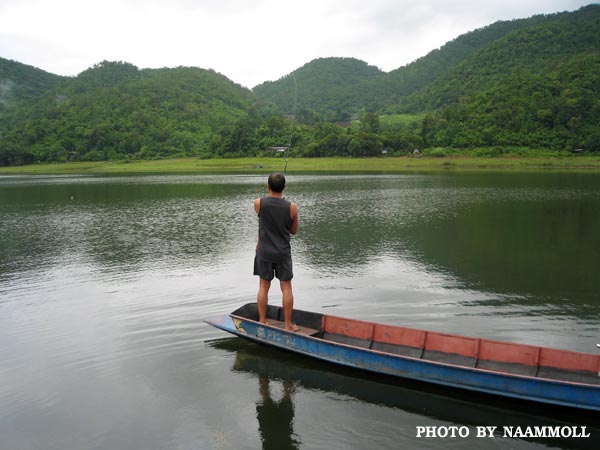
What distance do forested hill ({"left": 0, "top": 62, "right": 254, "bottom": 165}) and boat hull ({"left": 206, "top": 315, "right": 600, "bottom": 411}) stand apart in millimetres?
110352

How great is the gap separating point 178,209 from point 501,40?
146391 mm

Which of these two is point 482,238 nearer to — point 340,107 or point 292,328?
point 292,328

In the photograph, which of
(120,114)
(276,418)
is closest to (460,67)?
(120,114)

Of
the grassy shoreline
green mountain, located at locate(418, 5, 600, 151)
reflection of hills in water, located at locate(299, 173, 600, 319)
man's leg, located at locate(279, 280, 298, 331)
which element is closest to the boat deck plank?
man's leg, located at locate(279, 280, 298, 331)

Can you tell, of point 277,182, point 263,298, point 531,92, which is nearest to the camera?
point 277,182

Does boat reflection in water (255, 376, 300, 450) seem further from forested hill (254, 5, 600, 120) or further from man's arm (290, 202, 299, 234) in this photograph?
forested hill (254, 5, 600, 120)

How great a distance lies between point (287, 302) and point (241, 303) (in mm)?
3872

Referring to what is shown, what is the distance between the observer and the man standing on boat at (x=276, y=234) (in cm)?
852

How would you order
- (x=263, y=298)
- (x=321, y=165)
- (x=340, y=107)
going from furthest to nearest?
(x=340, y=107), (x=321, y=165), (x=263, y=298)

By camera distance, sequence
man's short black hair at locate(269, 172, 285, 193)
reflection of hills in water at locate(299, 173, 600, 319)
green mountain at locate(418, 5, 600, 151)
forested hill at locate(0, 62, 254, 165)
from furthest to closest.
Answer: forested hill at locate(0, 62, 254, 165) → green mountain at locate(418, 5, 600, 151) → reflection of hills in water at locate(299, 173, 600, 319) → man's short black hair at locate(269, 172, 285, 193)

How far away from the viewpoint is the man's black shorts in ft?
28.7

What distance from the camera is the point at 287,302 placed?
29.2 feet

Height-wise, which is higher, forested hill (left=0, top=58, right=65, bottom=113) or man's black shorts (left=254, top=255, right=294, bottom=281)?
forested hill (left=0, top=58, right=65, bottom=113)

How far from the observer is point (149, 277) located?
1523cm
